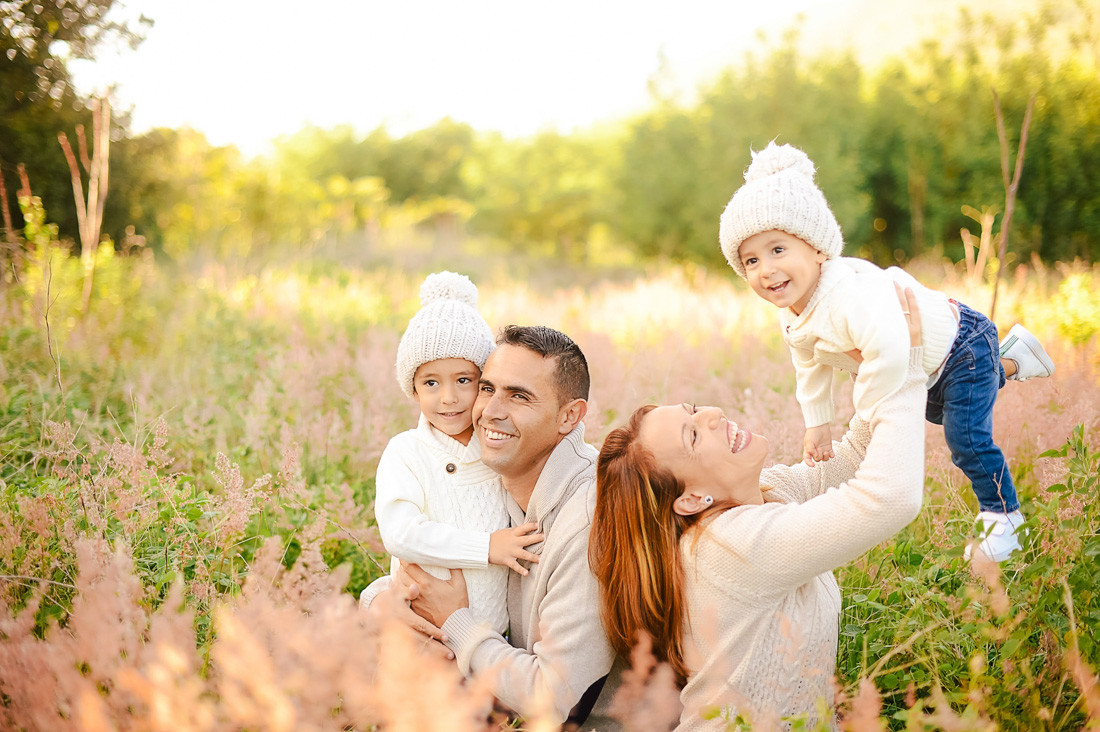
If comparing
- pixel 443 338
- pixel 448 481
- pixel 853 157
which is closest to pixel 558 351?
pixel 443 338

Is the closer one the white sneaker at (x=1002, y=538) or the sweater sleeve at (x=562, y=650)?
the sweater sleeve at (x=562, y=650)

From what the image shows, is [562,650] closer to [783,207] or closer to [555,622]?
[555,622]

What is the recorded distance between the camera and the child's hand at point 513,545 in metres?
2.45

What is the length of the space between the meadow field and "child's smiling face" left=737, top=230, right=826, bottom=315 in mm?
966

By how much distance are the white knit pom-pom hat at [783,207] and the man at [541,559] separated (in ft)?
2.71

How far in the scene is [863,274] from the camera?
106 inches

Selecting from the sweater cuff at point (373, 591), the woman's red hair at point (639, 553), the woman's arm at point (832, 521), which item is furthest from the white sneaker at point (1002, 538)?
the sweater cuff at point (373, 591)

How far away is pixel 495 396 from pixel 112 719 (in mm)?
1412

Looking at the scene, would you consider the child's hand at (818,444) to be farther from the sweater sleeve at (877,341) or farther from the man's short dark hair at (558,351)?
the man's short dark hair at (558,351)

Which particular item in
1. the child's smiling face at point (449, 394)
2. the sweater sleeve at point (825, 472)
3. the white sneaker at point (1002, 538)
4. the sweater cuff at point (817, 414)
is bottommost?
the white sneaker at point (1002, 538)

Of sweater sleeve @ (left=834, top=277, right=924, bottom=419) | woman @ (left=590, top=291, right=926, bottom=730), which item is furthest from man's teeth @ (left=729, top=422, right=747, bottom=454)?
sweater sleeve @ (left=834, top=277, right=924, bottom=419)

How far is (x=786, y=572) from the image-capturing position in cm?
198

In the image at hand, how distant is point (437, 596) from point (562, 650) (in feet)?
1.94

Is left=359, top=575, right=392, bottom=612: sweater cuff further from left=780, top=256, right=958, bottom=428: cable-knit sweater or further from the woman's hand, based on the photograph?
the woman's hand
